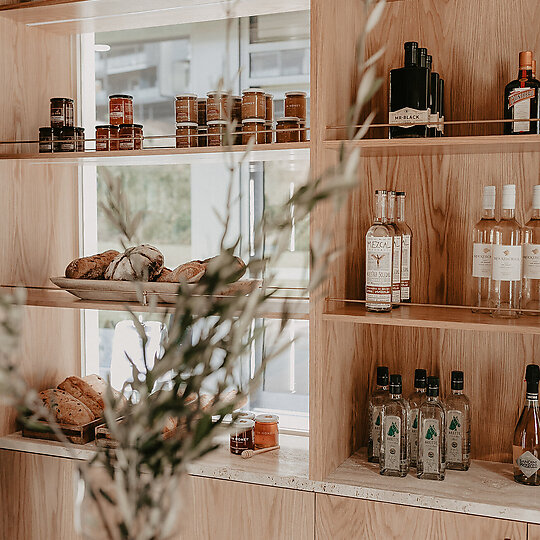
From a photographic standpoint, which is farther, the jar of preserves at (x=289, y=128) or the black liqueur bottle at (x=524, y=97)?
the jar of preserves at (x=289, y=128)

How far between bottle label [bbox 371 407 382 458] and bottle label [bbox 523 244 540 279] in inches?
20.9

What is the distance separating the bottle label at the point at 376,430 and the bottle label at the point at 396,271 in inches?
12.1

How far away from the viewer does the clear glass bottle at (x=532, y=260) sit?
1.73 m

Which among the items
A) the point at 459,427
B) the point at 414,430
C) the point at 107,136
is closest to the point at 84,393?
the point at 107,136

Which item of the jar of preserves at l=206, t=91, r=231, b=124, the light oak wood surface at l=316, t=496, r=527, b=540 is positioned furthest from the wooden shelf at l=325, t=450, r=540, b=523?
the jar of preserves at l=206, t=91, r=231, b=124

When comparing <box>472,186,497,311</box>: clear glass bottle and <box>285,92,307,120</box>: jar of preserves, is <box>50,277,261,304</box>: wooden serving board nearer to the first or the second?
<box>285,92,307,120</box>: jar of preserves

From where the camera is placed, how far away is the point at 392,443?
1.84 metres

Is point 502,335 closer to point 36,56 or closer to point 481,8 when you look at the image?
point 481,8

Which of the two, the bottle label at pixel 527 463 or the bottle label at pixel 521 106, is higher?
the bottle label at pixel 521 106

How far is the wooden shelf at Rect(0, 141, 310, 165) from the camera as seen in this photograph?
1.85m

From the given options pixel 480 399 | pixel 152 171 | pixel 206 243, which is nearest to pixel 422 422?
pixel 480 399

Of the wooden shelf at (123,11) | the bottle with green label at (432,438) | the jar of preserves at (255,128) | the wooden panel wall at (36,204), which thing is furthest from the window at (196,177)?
the bottle with green label at (432,438)

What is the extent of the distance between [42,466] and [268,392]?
0.76 metres

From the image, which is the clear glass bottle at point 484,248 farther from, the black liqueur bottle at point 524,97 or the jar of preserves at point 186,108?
the jar of preserves at point 186,108
